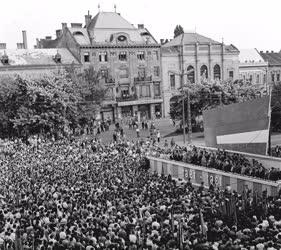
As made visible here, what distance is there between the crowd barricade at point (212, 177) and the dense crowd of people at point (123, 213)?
0.75 metres

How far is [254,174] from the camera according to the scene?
2142 cm

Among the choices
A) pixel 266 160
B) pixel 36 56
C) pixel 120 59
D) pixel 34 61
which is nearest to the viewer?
pixel 266 160

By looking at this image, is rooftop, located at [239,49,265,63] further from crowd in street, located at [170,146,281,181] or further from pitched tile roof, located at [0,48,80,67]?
crowd in street, located at [170,146,281,181]

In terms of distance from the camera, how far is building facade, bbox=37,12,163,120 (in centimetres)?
6006

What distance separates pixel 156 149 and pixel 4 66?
94.0 ft

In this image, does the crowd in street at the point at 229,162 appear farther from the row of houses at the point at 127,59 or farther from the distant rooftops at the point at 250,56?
the distant rooftops at the point at 250,56

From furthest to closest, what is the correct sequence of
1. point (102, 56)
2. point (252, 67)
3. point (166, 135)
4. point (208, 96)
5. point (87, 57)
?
point (252, 67) < point (102, 56) < point (87, 57) < point (208, 96) < point (166, 135)

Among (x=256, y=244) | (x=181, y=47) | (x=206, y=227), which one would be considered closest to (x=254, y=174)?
(x=206, y=227)

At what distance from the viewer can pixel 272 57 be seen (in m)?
79.1

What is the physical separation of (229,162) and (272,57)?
59.4 meters

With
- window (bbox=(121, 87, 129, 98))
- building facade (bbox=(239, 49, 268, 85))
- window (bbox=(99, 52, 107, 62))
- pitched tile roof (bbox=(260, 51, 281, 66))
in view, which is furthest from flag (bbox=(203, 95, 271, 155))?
pitched tile roof (bbox=(260, 51, 281, 66))

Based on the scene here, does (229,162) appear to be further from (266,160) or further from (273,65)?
(273,65)

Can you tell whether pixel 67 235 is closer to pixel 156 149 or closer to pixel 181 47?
pixel 156 149

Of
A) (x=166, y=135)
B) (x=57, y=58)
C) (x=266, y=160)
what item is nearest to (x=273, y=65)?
(x=166, y=135)
